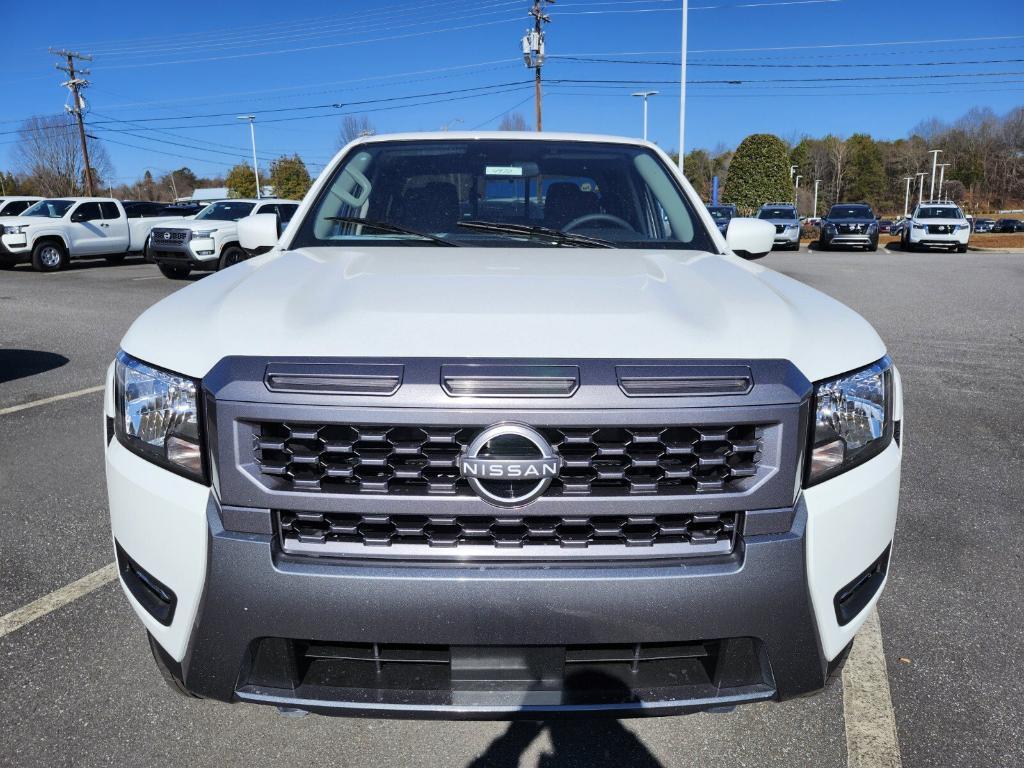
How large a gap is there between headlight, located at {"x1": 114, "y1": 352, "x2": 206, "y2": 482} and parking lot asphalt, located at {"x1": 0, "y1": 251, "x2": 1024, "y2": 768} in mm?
880

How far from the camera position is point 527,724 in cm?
226

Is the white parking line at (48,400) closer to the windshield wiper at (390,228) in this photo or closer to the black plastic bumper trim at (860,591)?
the windshield wiper at (390,228)

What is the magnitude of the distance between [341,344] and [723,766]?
146 centimetres

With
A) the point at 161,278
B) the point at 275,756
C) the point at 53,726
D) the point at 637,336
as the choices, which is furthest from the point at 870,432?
the point at 161,278

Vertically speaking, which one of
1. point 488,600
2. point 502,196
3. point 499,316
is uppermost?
point 502,196

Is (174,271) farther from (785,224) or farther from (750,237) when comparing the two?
(785,224)

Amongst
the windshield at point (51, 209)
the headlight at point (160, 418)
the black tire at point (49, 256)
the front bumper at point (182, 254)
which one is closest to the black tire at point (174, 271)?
the front bumper at point (182, 254)

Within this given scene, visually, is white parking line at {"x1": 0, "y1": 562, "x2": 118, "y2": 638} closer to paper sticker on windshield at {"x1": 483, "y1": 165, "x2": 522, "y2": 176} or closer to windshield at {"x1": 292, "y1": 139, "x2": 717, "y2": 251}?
windshield at {"x1": 292, "y1": 139, "x2": 717, "y2": 251}

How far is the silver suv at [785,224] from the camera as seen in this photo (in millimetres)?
28516

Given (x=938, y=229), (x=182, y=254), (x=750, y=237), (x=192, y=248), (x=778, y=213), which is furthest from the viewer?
(x=778, y=213)

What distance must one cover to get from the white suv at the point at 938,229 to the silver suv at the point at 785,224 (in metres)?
3.64

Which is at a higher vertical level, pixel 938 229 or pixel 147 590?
pixel 147 590

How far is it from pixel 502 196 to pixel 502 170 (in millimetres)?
126

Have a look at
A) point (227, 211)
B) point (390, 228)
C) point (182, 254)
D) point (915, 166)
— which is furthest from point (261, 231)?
point (915, 166)
